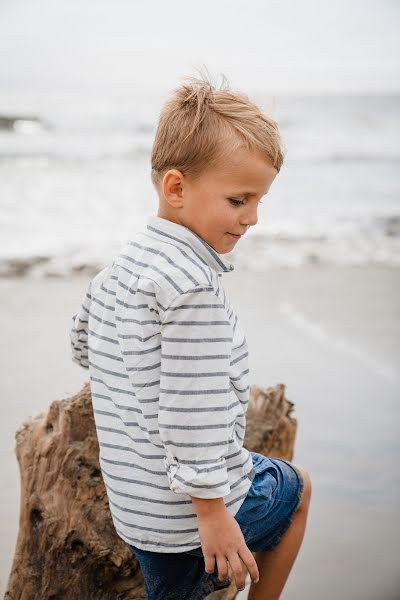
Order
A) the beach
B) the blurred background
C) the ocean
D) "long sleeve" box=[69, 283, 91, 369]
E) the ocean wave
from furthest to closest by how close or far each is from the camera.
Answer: the ocean < the ocean wave < the blurred background < the beach < "long sleeve" box=[69, 283, 91, 369]

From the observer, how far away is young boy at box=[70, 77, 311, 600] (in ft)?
4.34

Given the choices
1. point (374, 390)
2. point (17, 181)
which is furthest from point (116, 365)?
point (17, 181)

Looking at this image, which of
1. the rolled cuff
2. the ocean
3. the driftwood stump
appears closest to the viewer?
the rolled cuff

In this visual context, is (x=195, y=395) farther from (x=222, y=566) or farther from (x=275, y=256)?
(x=275, y=256)

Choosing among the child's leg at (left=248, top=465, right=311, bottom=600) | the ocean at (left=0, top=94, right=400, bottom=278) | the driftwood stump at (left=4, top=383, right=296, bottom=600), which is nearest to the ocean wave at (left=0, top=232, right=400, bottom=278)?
the ocean at (left=0, top=94, right=400, bottom=278)

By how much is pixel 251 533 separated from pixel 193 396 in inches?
18.7

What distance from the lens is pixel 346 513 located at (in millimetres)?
2641

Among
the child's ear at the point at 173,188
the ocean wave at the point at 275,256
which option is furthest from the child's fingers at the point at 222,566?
the ocean wave at the point at 275,256

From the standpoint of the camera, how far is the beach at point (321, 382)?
2.42 metres

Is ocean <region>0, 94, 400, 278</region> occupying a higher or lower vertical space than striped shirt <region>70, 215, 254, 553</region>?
higher

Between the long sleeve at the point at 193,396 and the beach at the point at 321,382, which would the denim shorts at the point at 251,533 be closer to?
the long sleeve at the point at 193,396

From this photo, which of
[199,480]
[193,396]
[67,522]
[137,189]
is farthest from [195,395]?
[137,189]

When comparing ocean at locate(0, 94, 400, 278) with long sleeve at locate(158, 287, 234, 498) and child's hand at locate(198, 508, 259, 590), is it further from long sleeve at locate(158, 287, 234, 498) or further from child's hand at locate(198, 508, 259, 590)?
child's hand at locate(198, 508, 259, 590)

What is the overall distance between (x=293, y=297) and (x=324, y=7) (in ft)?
72.0
